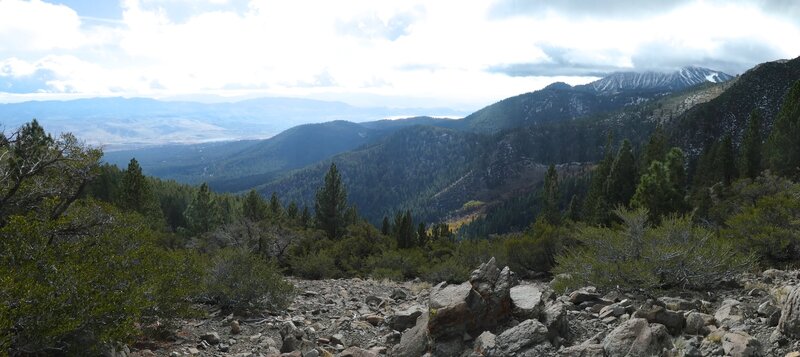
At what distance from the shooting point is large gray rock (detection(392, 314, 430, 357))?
9680 millimetres

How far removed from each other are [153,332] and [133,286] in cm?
283

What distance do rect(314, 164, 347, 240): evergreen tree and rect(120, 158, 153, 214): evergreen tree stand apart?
1830 centimetres

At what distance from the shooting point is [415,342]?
391 inches

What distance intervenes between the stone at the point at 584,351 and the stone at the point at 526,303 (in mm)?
1588

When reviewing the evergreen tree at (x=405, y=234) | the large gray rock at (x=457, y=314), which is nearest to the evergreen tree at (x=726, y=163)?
the evergreen tree at (x=405, y=234)

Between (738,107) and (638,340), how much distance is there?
167202mm

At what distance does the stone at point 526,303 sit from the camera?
10.0m

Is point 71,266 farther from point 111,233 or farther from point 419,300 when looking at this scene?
point 419,300

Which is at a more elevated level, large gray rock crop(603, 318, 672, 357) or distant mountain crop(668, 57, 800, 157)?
distant mountain crop(668, 57, 800, 157)

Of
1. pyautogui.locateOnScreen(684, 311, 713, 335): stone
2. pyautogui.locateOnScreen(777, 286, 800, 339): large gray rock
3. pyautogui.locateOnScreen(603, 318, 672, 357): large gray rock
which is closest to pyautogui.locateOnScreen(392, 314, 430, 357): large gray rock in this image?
pyautogui.locateOnScreen(603, 318, 672, 357): large gray rock

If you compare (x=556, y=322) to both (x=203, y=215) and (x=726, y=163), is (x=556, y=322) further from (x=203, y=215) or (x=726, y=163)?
(x=726, y=163)

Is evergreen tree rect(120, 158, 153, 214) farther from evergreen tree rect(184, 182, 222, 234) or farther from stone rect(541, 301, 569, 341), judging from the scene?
stone rect(541, 301, 569, 341)

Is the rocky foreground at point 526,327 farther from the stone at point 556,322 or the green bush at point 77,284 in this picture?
the green bush at point 77,284

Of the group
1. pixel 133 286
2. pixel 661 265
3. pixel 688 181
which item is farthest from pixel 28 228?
pixel 688 181
